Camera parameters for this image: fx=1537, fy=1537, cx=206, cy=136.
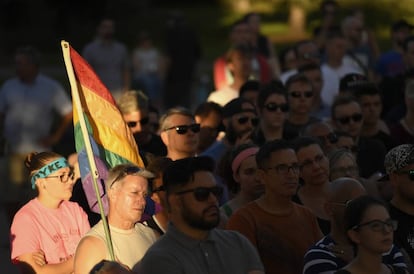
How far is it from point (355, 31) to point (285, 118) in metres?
5.77

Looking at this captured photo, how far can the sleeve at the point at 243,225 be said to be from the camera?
9.51 meters

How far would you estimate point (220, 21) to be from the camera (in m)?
52.9

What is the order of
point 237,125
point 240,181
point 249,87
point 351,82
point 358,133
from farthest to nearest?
point 249,87 → point 351,82 → point 358,133 → point 237,125 → point 240,181

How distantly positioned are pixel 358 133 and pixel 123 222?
4600 millimetres

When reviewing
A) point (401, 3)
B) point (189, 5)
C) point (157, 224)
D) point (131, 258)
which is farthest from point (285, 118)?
point (189, 5)

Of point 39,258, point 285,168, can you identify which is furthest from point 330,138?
point 39,258

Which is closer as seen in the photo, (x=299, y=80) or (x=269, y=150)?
(x=269, y=150)

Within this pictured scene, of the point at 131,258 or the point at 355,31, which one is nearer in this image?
the point at 131,258

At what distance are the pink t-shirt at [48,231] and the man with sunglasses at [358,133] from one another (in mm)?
3564

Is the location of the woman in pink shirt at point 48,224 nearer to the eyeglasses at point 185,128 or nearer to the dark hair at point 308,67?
the eyeglasses at point 185,128

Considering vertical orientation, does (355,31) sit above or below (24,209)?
above

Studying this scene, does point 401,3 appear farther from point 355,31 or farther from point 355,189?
point 355,189

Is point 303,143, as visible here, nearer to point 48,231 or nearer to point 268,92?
point 48,231

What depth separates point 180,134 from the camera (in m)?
11.8
